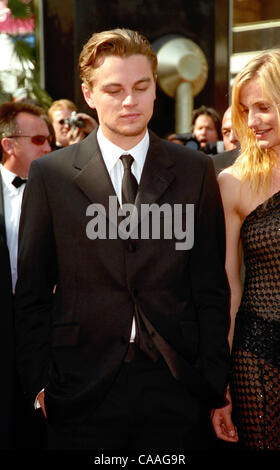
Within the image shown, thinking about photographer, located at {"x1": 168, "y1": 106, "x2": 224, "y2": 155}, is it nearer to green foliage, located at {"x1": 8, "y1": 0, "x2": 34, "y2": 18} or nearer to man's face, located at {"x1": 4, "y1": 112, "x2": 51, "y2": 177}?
man's face, located at {"x1": 4, "y1": 112, "x2": 51, "y2": 177}

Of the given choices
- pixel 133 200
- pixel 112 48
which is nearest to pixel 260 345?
pixel 133 200

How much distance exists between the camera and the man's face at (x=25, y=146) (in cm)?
458

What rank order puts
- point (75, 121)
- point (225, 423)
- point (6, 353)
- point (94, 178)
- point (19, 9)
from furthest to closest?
point (19, 9) < point (75, 121) < point (6, 353) < point (225, 423) < point (94, 178)

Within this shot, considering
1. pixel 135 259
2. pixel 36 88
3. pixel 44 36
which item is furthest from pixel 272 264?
pixel 44 36

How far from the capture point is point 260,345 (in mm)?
2822

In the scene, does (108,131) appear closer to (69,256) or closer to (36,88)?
(69,256)

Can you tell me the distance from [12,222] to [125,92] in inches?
68.4

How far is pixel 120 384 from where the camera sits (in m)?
2.61

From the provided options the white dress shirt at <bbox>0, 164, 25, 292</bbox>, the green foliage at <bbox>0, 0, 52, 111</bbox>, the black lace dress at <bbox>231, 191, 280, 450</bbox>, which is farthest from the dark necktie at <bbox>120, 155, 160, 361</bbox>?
the green foliage at <bbox>0, 0, 52, 111</bbox>

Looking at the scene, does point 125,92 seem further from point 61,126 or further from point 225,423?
point 61,126

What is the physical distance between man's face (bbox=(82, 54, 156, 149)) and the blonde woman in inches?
22.3

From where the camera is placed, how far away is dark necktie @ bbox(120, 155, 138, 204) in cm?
267
